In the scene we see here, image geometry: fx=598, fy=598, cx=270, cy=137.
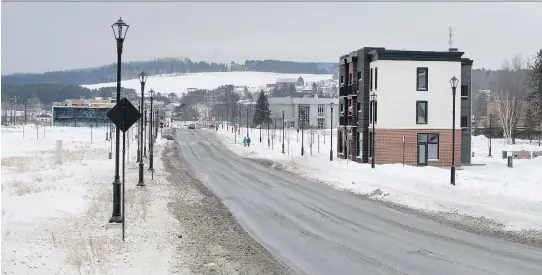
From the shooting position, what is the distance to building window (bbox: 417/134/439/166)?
4934 cm

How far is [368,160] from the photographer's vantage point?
50281mm

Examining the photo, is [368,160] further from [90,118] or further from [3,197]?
[90,118]

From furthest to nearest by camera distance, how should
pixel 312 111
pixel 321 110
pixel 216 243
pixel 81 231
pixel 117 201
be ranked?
pixel 321 110 < pixel 312 111 < pixel 117 201 < pixel 81 231 < pixel 216 243

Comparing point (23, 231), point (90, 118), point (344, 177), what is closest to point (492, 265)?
point (23, 231)

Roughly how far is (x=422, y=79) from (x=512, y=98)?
185 ft

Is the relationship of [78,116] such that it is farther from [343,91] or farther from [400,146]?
[400,146]

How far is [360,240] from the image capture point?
16.0 metres

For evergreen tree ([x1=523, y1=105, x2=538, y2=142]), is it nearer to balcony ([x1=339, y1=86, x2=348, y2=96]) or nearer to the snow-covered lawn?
balcony ([x1=339, y1=86, x2=348, y2=96])

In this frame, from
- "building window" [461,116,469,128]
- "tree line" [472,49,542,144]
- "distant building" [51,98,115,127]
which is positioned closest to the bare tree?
"tree line" [472,49,542,144]

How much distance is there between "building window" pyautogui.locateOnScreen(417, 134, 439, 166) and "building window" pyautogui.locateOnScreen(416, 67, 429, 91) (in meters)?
3.96

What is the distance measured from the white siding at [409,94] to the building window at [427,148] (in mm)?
854

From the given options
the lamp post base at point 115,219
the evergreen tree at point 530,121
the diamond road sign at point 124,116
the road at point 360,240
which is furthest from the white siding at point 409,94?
the evergreen tree at point 530,121

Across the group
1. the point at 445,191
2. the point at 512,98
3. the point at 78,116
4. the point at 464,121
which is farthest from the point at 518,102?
the point at 78,116

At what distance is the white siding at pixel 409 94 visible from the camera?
4869 cm
